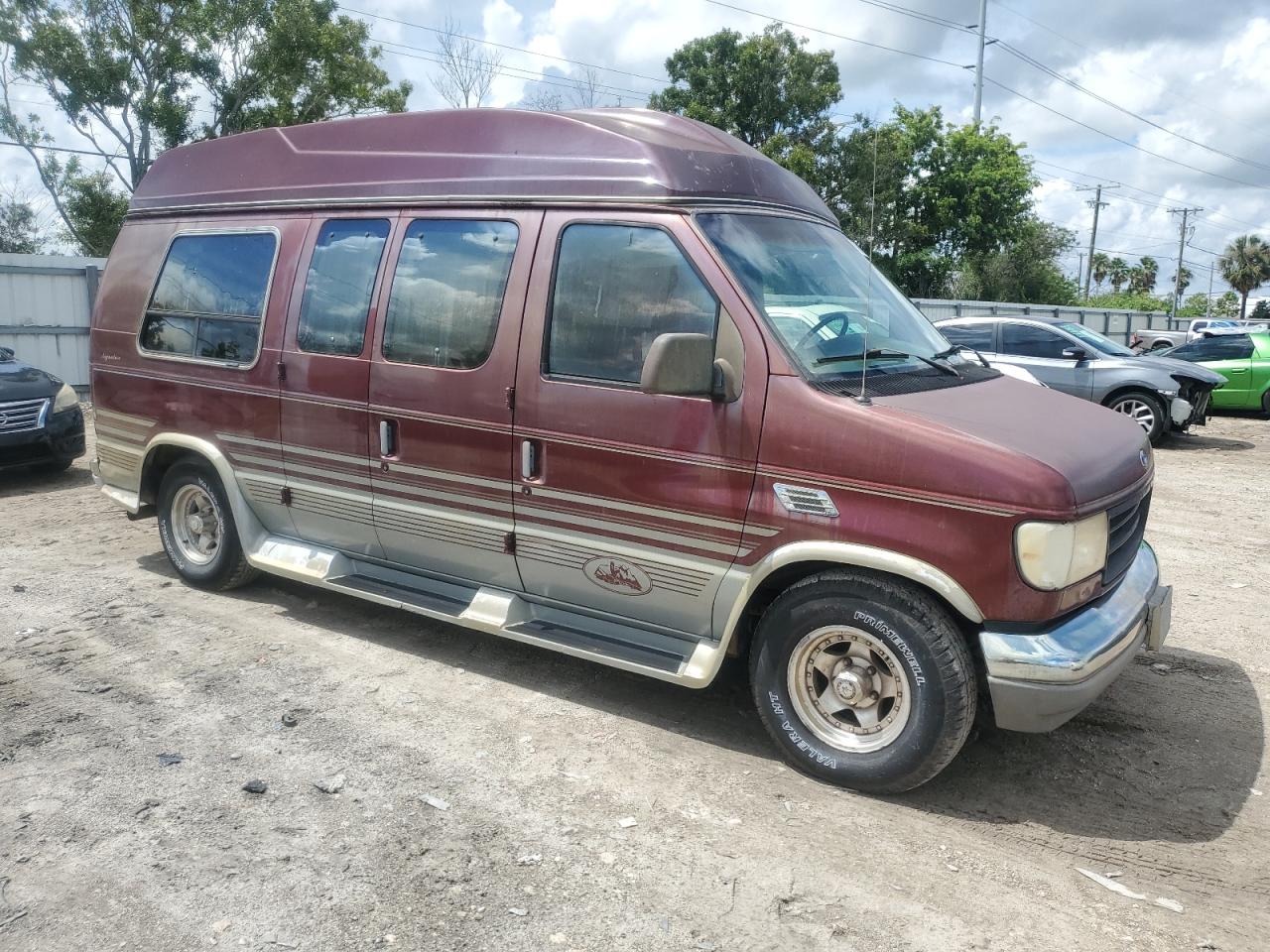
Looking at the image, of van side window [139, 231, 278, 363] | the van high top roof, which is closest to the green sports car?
the van high top roof

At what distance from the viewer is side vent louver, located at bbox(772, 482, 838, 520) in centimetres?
374

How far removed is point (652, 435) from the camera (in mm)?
4094

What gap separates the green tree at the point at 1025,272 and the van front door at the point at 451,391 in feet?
120

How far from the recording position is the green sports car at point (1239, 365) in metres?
16.8

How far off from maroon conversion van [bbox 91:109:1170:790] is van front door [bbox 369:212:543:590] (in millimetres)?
17

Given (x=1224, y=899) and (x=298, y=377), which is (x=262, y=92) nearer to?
(x=298, y=377)

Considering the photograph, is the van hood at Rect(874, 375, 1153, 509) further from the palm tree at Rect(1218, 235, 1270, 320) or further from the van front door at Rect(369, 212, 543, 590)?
the palm tree at Rect(1218, 235, 1270, 320)

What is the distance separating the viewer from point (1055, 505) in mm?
3375

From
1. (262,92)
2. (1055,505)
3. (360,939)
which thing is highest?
(262,92)

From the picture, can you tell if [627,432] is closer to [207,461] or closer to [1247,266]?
[207,461]

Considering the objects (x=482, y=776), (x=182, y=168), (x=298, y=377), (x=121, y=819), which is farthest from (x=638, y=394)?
(x=182, y=168)

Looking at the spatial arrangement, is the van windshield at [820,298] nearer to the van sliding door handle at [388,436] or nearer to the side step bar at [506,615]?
the side step bar at [506,615]

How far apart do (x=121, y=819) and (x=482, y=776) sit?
1279 mm

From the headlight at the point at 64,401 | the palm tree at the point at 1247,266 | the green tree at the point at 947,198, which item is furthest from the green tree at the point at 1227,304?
the headlight at the point at 64,401
